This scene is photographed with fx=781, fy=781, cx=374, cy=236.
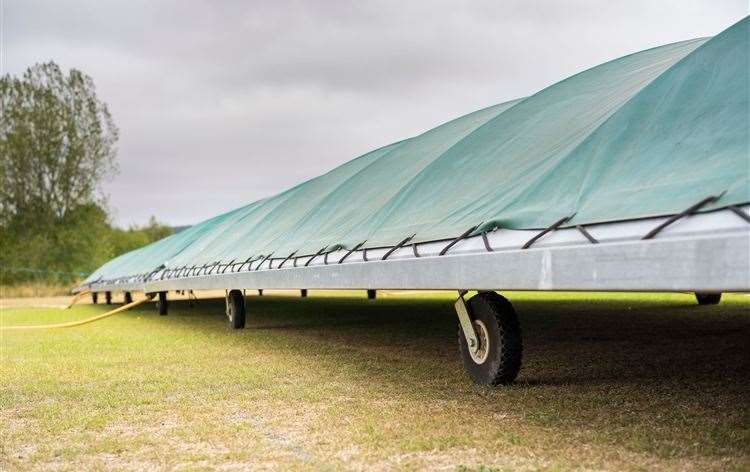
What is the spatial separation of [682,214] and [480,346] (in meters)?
1.92

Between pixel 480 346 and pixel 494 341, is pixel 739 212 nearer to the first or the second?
pixel 494 341

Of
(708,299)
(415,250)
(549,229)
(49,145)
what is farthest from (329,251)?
(49,145)

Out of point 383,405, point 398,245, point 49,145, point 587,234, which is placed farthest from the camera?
point 49,145

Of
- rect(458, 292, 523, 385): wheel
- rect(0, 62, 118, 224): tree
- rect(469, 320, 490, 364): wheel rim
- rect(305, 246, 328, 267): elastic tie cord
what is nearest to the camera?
rect(458, 292, 523, 385): wheel

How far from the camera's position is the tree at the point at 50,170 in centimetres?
3722

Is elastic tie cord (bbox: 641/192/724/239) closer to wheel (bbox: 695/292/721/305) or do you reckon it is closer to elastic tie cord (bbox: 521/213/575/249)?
elastic tie cord (bbox: 521/213/575/249)

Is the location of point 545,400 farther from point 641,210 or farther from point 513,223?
point 641,210

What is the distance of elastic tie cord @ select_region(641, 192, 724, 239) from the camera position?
2.52 metres

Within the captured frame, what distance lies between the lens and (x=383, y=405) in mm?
3877

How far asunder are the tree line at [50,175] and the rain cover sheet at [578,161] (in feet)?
109

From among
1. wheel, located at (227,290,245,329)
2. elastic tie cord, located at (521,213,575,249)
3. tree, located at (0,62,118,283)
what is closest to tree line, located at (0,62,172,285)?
tree, located at (0,62,118,283)

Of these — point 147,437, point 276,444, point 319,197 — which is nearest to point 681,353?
point 276,444

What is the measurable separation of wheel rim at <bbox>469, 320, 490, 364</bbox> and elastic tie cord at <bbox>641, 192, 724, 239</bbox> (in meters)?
1.65

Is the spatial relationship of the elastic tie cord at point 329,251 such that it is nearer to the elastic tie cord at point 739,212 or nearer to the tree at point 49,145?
the elastic tie cord at point 739,212
